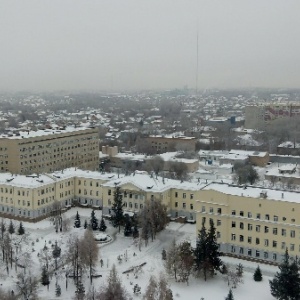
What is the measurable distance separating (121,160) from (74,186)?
1828cm

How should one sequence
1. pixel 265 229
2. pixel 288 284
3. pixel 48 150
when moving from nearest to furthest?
pixel 288 284 < pixel 265 229 < pixel 48 150

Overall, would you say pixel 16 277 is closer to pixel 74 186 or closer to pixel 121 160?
pixel 74 186

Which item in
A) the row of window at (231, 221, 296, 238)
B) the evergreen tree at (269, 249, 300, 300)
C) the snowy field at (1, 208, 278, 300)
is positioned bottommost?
the snowy field at (1, 208, 278, 300)

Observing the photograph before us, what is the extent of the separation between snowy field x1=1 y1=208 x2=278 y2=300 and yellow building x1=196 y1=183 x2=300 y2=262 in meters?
0.83

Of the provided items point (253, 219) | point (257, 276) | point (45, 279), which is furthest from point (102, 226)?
point (257, 276)

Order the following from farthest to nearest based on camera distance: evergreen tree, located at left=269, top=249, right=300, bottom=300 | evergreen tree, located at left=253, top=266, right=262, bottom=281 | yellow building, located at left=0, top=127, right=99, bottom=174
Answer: yellow building, located at left=0, top=127, right=99, bottom=174 < evergreen tree, located at left=253, top=266, right=262, bottom=281 < evergreen tree, located at left=269, top=249, right=300, bottom=300

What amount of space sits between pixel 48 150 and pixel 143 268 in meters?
27.0

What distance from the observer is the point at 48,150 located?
47.8 metres

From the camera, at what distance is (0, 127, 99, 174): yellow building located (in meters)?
44.9

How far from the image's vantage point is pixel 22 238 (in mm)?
27047

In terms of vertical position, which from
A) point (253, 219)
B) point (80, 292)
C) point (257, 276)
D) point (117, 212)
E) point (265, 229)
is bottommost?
point (257, 276)

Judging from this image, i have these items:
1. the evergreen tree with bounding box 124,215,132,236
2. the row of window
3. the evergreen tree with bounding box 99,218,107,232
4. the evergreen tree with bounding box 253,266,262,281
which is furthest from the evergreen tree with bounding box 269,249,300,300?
the evergreen tree with bounding box 99,218,107,232

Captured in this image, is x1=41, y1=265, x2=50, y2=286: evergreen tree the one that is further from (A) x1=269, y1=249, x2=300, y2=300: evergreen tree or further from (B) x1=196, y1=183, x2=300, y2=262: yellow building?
Result: (A) x1=269, y1=249, x2=300, y2=300: evergreen tree

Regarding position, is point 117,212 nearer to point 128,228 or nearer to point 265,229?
point 128,228
